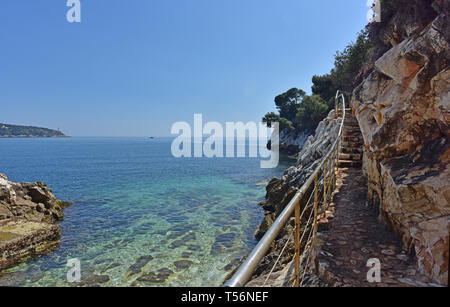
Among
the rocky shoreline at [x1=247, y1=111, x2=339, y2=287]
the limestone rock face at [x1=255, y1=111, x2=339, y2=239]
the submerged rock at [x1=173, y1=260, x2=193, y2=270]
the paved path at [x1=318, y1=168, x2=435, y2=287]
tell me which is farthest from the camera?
the limestone rock face at [x1=255, y1=111, x2=339, y2=239]

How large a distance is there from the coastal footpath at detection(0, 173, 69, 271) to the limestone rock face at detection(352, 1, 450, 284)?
16.3 m

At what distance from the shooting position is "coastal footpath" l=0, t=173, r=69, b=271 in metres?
12.7

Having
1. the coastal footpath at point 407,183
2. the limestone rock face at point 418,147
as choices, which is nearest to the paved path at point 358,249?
the coastal footpath at point 407,183

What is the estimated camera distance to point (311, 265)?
388 centimetres

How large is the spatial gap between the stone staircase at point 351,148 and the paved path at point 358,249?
383 cm

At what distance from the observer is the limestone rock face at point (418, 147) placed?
3.20 m

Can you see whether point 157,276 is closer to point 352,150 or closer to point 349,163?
point 349,163

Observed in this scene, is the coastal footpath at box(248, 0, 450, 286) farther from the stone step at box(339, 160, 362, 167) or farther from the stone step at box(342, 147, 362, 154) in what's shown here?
Result: the stone step at box(342, 147, 362, 154)

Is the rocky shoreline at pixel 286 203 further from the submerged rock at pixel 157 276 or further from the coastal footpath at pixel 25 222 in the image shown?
the coastal footpath at pixel 25 222

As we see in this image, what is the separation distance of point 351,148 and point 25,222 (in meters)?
19.1

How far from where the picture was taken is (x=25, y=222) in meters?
15.2

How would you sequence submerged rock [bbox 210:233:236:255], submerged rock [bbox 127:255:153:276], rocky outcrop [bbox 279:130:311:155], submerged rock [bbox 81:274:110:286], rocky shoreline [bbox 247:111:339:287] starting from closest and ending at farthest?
1. rocky shoreline [bbox 247:111:339:287]
2. submerged rock [bbox 81:274:110:286]
3. submerged rock [bbox 127:255:153:276]
4. submerged rock [bbox 210:233:236:255]
5. rocky outcrop [bbox 279:130:311:155]

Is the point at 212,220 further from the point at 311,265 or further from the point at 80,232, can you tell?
the point at 311,265

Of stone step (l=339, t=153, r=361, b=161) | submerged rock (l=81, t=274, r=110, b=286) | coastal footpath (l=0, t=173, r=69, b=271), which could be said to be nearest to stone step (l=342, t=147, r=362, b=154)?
stone step (l=339, t=153, r=361, b=161)
